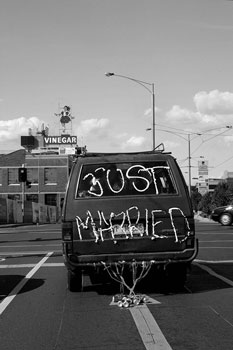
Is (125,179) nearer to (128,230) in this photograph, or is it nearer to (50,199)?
(128,230)

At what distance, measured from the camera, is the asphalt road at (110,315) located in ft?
19.0

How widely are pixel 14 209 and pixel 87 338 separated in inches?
1670

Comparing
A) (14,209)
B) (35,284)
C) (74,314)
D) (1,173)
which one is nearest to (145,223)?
(74,314)

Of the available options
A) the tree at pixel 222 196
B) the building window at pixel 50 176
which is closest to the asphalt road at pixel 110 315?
the tree at pixel 222 196

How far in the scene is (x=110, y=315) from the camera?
7.09 meters

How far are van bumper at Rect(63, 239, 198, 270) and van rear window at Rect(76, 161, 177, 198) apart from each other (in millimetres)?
967

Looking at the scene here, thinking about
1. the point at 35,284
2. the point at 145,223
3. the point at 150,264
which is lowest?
the point at 35,284

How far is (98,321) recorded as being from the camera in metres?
6.77

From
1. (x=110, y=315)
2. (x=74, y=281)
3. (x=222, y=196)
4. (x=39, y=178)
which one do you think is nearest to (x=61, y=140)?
(x=39, y=178)

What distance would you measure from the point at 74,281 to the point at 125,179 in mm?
1922

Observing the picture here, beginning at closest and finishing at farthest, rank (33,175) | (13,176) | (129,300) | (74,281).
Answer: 1. (129,300)
2. (74,281)
3. (33,175)
4. (13,176)

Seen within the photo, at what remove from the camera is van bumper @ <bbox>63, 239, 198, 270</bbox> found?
26.1 ft

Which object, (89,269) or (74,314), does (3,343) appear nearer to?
(74,314)

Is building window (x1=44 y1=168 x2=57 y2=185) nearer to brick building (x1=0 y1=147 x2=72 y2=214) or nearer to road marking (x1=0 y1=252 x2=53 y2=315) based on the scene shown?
brick building (x1=0 y1=147 x2=72 y2=214)
